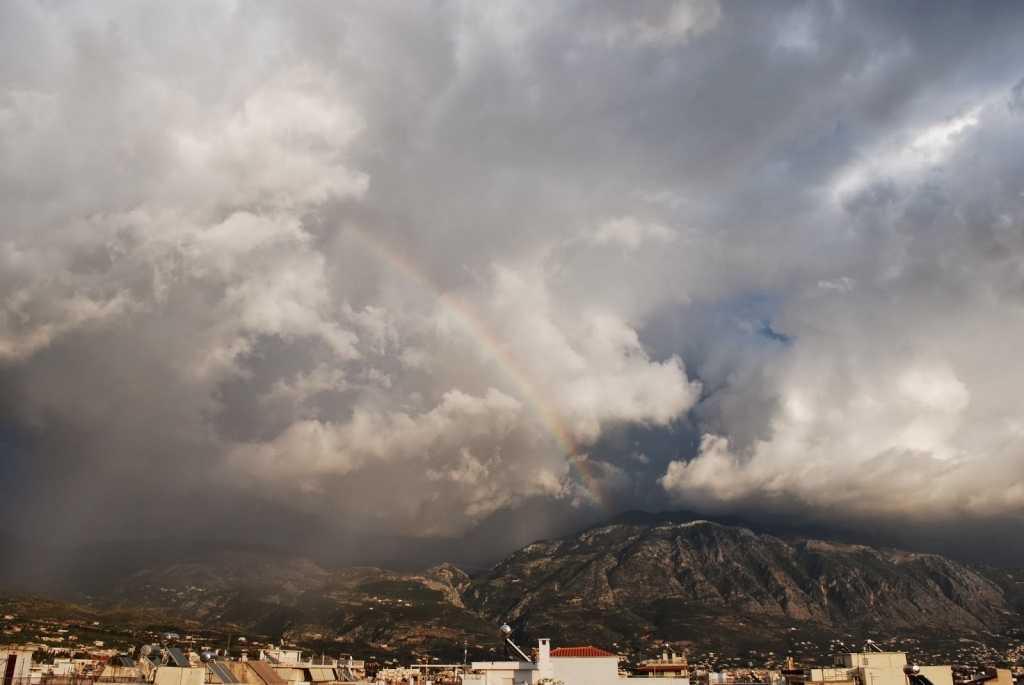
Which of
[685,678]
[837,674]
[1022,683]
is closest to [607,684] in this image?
[685,678]

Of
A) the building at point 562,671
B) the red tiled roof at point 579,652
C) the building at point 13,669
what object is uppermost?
the building at point 13,669

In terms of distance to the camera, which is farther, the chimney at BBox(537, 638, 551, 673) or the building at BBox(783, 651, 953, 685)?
the chimney at BBox(537, 638, 551, 673)

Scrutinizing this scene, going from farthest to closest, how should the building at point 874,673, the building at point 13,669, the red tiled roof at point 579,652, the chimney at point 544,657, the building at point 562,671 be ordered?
the red tiled roof at point 579,652, the building at point 562,671, the chimney at point 544,657, the building at point 874,673, the building at point 13,669

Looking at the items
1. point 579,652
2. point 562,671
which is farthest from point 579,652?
point 562,671

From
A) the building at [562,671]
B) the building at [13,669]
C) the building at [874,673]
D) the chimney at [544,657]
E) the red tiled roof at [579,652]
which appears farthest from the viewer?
the red tiled roof at [579,652]

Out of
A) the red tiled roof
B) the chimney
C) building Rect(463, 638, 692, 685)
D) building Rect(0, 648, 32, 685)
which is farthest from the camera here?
the red tiled roof

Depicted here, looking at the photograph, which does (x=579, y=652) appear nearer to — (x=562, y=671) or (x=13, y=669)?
(x=562, y=671)

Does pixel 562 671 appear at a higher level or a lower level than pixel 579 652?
lower

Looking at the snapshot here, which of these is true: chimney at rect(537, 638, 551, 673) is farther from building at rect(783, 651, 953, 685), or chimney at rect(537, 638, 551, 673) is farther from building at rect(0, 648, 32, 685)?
building at rect(0, 648, 32, 685)

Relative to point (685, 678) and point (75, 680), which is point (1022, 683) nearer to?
point (685, 678)

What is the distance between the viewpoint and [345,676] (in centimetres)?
11819

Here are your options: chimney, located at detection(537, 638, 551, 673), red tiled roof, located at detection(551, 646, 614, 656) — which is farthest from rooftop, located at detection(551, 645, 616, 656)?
chimney, located at detection(537, 638, 551, 673)

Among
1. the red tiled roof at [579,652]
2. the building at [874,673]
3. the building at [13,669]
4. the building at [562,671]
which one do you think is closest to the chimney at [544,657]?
the building at [562,671]

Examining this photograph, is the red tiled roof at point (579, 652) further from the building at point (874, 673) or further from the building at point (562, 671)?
the building at point (874, 673)
